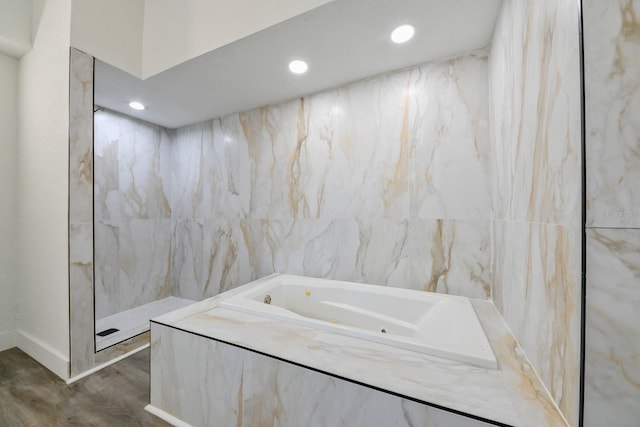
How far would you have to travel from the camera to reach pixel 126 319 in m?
2.25

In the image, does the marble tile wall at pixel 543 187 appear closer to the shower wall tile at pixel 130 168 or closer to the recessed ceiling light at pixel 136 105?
the recessed ceiling light at pixel 136 105

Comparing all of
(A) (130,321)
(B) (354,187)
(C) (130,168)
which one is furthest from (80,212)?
(B) (354,187)

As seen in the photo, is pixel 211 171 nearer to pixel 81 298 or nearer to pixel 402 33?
pixel 81 298

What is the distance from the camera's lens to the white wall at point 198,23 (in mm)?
1293

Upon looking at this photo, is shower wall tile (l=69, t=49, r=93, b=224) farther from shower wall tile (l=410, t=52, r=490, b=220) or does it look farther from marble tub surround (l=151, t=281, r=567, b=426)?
shower wall tile (l=410, t=52, r=490, b=220)

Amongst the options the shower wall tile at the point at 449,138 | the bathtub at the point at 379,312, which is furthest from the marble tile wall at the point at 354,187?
the bathtub at the point at 379,312

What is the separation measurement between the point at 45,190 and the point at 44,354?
1.16 metres

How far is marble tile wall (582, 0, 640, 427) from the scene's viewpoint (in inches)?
20.3

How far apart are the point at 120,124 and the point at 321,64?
7.10 feet

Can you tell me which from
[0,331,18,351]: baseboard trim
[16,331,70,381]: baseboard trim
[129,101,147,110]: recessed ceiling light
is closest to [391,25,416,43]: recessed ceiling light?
[129,101,147,110]: recessed ceiling light

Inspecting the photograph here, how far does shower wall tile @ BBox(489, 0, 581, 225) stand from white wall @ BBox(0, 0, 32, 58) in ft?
10.5

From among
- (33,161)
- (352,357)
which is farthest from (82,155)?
(352,357)

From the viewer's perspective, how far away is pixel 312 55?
1.57 meters

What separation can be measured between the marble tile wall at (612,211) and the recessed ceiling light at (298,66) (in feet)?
4.72
